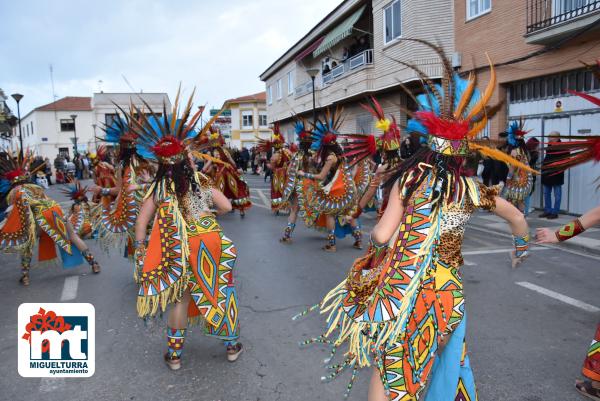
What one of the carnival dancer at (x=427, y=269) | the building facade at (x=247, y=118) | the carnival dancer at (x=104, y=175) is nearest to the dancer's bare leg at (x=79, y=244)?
the carnival dancer at (x=104, y=175)

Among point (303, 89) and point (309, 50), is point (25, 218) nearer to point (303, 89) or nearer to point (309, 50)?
point (309, 50)

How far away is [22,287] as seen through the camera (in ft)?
21.1

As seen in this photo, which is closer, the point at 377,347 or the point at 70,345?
the point at 377,347

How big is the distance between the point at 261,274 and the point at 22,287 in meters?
3.07

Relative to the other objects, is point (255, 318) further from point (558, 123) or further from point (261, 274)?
point (558, 123)

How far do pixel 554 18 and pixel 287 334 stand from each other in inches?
368

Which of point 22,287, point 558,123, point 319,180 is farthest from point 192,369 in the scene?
point 558,123

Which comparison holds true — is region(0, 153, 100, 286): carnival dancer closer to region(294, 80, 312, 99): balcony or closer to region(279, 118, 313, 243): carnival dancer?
region(279, 118, 313, 243): carnival dancer

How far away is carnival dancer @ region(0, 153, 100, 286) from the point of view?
632 centimetres

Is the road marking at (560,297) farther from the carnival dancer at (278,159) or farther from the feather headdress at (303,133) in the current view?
the carnival dancer at (278,159)

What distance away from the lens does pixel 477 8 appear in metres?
13.5

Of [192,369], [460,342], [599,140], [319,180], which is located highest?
[599,140]

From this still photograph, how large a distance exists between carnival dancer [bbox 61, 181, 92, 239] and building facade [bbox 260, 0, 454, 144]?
4.69m

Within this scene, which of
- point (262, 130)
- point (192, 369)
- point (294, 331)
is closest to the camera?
point (192, 369)
